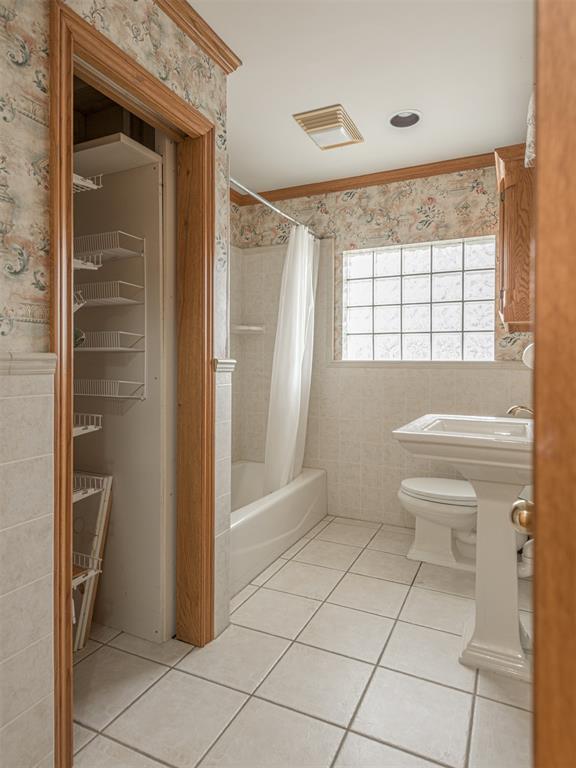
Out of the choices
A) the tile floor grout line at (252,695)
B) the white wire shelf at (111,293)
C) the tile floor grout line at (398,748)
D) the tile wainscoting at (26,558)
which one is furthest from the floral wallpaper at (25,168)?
the tile floor grout line at (398,748)

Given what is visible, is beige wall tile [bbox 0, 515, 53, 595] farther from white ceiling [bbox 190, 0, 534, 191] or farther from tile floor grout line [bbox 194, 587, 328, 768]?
white ceiling [bbox 190, 0, 534, 191]

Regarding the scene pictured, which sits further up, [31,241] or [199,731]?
[31,241]

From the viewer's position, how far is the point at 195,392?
1920 mm

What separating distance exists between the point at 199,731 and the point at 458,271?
9.52ft

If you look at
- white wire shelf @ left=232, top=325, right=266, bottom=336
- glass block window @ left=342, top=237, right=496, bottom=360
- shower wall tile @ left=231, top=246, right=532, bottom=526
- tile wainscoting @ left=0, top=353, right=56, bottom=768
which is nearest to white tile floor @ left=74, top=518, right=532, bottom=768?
tile wainscoting @ left=0, top=353, right=56, bottom=768

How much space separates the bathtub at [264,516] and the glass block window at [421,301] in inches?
41.1

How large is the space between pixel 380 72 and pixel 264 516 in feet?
7.47

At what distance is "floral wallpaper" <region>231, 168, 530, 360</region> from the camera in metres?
3.03

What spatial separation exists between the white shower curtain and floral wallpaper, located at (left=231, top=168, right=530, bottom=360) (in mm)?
374

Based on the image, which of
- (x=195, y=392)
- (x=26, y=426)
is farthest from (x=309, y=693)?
(x=26, y=426)

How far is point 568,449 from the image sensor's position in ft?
1.12

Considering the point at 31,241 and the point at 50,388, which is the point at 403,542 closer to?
the point at 50,388

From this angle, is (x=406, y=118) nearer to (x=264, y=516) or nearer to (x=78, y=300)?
(x=78, y=300)

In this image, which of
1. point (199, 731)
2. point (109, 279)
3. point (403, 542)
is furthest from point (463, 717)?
point (109, 279)
